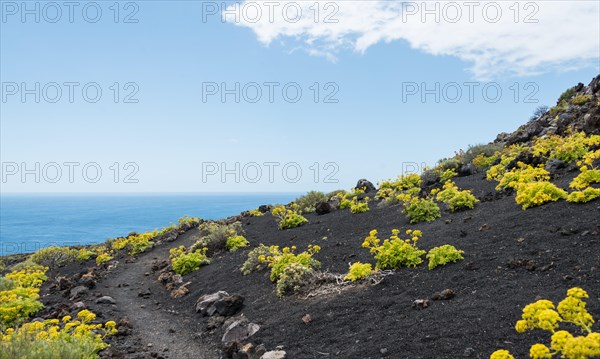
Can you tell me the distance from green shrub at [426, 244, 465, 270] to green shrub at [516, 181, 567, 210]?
304cm

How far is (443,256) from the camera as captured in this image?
822 centimetres

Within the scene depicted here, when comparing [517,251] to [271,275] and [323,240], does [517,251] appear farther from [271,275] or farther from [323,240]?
[323,240]

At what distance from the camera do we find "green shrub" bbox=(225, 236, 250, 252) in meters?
15.7

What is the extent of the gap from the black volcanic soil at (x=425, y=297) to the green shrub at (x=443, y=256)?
14 cm

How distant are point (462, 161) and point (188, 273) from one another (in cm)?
1505

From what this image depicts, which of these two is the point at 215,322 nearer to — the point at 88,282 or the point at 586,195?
the point at 88,282

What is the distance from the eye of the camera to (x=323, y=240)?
13.3 metres

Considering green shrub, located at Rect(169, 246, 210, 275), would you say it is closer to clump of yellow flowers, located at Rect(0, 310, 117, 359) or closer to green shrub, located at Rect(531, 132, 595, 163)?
clump of yellow flowers, located at Rect(0, 310, 117, 359)

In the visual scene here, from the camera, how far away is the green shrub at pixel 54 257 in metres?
21.8

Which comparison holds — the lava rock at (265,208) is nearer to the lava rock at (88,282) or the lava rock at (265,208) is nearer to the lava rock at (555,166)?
the lava rock at (88,282)

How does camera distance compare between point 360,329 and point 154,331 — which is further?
point 154,331

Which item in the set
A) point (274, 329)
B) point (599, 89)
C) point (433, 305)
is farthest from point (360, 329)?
point (599, 89)

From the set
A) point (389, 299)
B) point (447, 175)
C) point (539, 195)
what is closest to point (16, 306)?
point (389, 299)

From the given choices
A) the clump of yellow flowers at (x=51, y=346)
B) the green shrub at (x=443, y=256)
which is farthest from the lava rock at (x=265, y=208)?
the clump of yellow flowers at (x=51, y=346)
